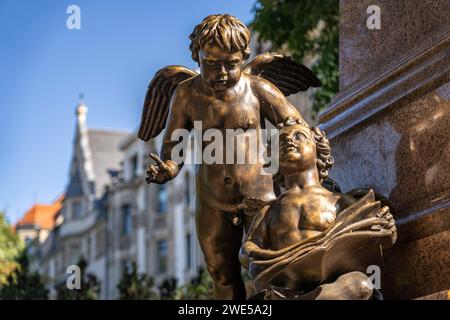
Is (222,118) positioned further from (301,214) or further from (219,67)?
(301,214)

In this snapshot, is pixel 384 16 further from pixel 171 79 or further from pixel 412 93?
pixel 171 79

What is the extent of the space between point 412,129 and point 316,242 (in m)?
1.31

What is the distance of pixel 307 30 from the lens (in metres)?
15.5

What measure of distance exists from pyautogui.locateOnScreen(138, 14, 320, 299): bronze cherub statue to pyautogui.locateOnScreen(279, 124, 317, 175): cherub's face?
0.47 metres

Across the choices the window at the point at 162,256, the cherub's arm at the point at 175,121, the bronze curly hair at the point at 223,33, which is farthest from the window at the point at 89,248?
the bronze curly hair at the point at 223,33

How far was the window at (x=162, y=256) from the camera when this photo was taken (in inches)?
2002

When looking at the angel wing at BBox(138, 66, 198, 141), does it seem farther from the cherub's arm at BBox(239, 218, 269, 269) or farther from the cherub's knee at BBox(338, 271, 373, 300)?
the cherub's knee at BBox(338, 271, 373, 300)

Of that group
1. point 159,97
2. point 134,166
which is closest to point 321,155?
point 159,97

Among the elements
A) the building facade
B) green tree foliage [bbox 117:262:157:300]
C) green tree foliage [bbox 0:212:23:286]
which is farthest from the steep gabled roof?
green tree foliage [bbox 117:262:157:300]

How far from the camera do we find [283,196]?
17.4ft

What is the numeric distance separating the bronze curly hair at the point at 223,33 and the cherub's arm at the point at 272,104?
281mm

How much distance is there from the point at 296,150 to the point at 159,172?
0.87 meters

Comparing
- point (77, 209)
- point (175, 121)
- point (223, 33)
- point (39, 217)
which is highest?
point (39, 217)

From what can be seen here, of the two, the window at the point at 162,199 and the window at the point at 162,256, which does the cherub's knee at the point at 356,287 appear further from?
the window at the point at 162,199
